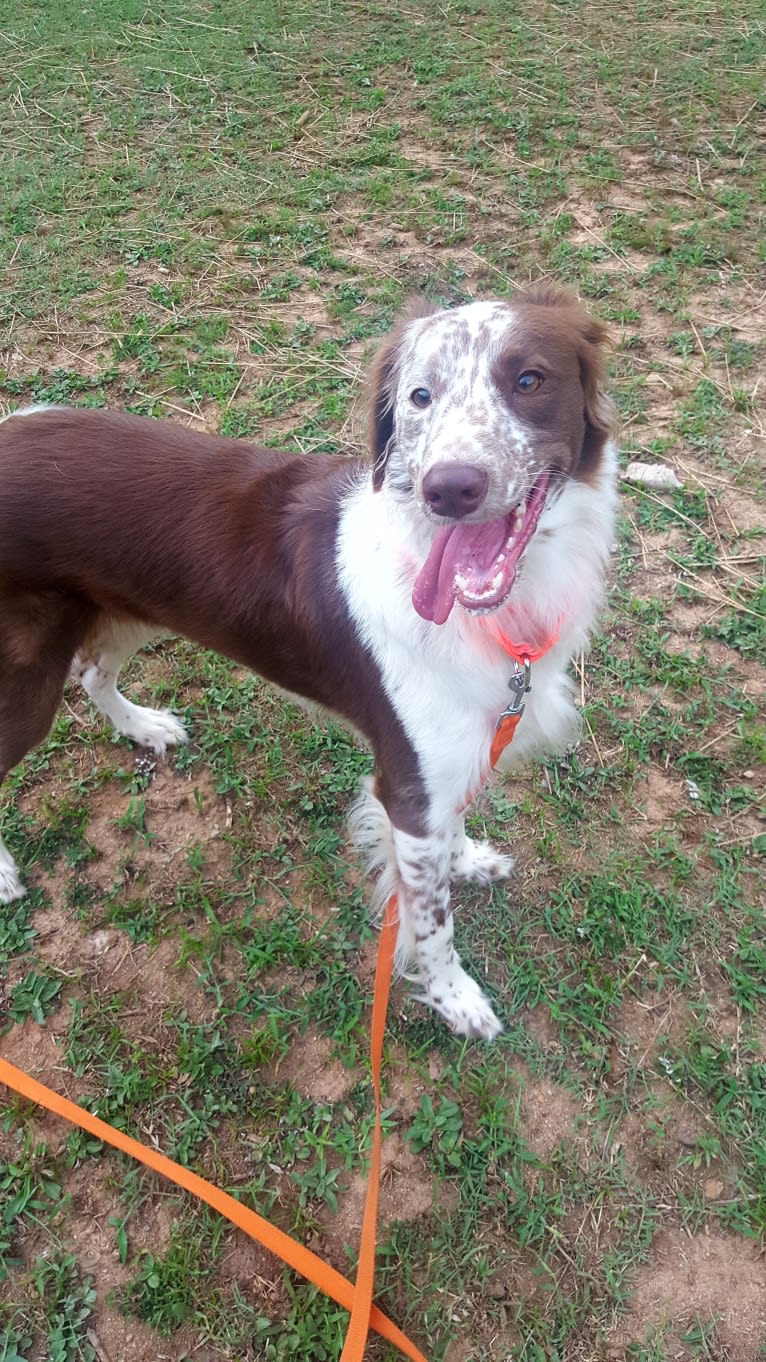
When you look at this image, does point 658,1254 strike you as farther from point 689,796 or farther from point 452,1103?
point 689,796

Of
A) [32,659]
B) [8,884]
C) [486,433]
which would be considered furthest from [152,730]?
[486,433]

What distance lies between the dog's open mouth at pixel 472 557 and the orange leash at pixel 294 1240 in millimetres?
1142

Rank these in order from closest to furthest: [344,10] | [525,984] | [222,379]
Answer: [525,984], [222,379], [344,10]

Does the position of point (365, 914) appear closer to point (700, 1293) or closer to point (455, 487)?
point (700, 1293)

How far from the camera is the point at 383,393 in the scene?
226 centimetres

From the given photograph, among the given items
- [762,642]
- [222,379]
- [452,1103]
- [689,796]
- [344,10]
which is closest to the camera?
[452,1103]

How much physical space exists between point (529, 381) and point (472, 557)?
0.47 meters

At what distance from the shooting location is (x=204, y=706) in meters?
3.59

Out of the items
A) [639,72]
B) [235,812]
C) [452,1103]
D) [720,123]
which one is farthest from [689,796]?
[639,72]

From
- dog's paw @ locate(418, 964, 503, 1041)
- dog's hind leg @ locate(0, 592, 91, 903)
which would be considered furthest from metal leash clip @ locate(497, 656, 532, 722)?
dog's hind leg @ locate(0, 592, 91, 903)

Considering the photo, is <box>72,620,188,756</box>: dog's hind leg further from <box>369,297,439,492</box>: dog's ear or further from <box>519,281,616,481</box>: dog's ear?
<box>519,281,616,481</box>: dog's ear

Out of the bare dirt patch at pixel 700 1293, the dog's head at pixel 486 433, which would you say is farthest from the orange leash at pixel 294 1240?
the dog's head at pixel 486 433

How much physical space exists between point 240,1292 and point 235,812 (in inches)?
62.0

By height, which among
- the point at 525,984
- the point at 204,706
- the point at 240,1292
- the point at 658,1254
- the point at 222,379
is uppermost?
the point at 222,379
